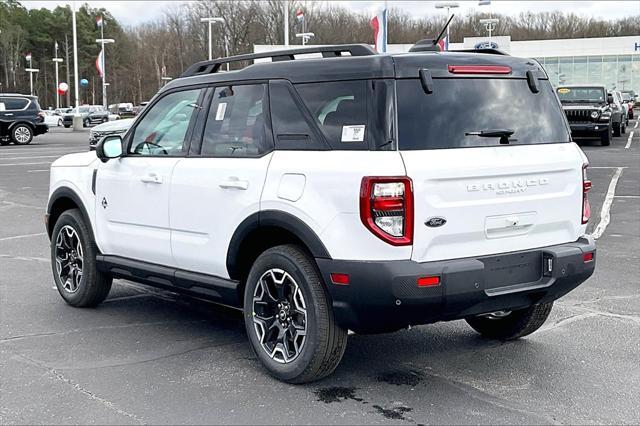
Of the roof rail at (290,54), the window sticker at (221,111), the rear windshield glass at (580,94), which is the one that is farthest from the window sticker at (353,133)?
the rear windshield glass at (580,94)

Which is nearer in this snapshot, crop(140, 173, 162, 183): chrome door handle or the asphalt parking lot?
the asphalt parking lot

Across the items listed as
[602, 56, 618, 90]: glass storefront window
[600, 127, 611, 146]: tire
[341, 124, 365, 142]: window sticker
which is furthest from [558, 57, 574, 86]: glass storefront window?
[341, 124, 365, 142]: window sticker

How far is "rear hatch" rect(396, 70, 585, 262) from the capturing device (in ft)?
13.9

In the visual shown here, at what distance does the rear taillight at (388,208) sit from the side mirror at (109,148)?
2497 mm

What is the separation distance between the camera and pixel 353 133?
14.3ft

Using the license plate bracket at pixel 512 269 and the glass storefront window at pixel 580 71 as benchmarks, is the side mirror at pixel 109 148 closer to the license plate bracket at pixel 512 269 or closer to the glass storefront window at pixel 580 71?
the license plate bracket at pixel 512 269

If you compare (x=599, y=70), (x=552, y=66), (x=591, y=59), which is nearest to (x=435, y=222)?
(x=599, y=70)

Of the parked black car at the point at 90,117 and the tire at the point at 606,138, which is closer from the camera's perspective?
the tire at the point at 606,138

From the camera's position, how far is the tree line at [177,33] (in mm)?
90062

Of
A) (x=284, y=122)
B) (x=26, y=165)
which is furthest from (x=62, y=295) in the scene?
(x=26, y=165)

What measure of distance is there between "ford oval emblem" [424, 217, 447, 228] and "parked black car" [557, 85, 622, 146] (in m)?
21.6

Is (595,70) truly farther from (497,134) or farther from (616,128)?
(497,134)

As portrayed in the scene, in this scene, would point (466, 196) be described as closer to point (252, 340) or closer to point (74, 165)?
point (252, 340)

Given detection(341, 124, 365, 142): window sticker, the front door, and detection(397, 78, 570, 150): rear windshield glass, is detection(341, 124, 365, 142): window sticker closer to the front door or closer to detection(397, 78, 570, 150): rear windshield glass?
detection(397, 78, 570, 150): rear windshield glass
